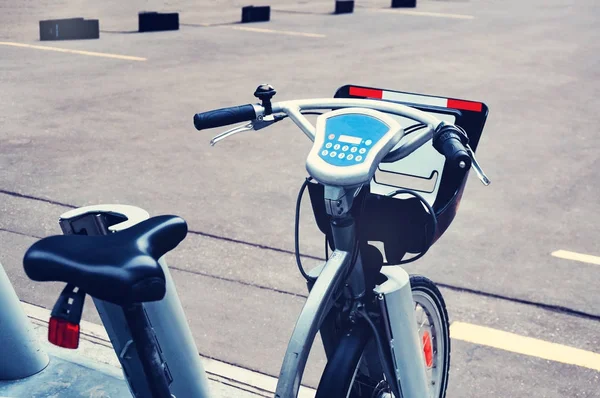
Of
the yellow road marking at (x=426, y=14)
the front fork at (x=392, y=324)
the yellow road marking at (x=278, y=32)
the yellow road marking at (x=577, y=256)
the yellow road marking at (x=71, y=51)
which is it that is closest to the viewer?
the front fork at (x=392, y=324)

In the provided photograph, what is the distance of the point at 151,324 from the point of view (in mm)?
3154

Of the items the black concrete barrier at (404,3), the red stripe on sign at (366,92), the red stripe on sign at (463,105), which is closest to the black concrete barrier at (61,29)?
the black concrete barrier at (404,3)

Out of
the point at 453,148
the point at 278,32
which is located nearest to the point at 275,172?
the point at 453,148

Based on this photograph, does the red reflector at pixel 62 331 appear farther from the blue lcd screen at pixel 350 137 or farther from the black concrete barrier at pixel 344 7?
the black concrete barrier at pixel 344 7

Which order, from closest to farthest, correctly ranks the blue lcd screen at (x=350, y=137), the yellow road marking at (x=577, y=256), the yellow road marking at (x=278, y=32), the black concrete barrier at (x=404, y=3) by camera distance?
the blue lcd screen at (x=350, y=137), the yellow road marking at (x=577, y=256), the yellow road marking at (x=278, y=32), the black concrete barrier at (x=404, y=3)

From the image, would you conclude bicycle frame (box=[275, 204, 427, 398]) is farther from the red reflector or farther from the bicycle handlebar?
the red reflector

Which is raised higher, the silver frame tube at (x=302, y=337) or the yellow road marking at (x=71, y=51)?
the silver frame tube at (x=302, y=337)

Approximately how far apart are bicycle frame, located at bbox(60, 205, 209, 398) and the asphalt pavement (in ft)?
3.13

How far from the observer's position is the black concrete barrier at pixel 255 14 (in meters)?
18.8

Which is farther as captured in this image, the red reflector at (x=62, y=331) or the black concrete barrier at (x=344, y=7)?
the black concrete barrier at (x=344, y=7)

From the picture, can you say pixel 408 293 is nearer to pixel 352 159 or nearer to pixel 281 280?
pixel 352 159

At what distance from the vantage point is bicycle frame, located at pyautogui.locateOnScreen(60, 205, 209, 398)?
2.93 metres

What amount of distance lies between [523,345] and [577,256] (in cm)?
148

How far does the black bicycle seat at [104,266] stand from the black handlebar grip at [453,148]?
2.75 feet
